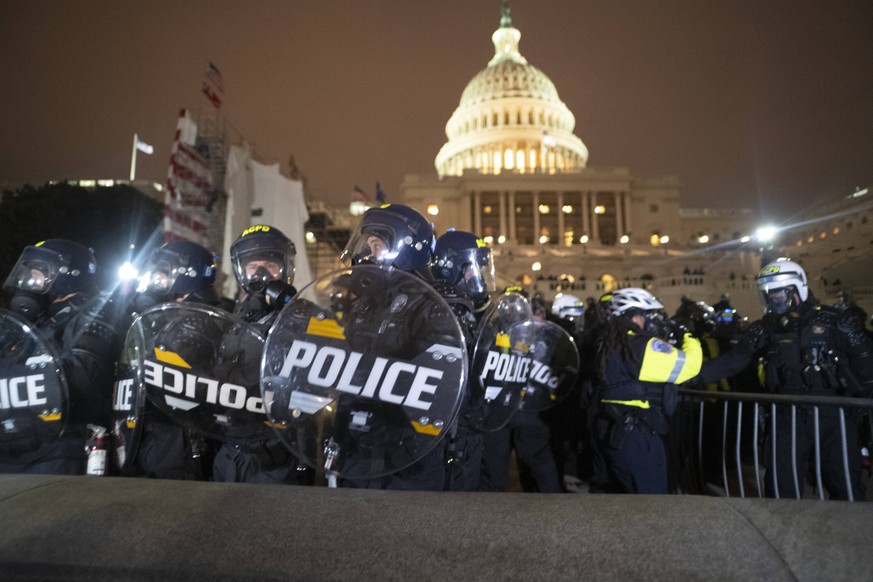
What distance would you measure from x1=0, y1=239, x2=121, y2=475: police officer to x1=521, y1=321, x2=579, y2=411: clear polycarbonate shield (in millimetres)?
2587

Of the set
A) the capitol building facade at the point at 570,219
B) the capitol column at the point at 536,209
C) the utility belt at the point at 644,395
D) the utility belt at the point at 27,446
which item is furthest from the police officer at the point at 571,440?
the capitol column at the point at 536,209

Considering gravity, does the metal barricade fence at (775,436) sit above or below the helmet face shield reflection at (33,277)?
below

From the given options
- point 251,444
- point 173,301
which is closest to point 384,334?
point 251,444

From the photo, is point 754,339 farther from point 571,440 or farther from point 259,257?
point 259,257

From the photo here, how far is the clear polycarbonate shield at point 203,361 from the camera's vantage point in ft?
6.55

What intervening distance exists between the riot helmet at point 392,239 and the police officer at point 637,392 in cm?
143

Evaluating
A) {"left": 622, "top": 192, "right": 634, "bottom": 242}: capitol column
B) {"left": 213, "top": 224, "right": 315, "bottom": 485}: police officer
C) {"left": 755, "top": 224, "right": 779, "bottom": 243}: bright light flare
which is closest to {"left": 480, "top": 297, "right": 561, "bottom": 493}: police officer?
{"left": 213, "top": 224, "right": 315, "bottom": 485}: police officer

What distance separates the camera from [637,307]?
3365 millimetres

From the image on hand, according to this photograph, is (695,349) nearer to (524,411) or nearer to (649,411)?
(649,411)

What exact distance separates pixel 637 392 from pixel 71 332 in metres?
3.08

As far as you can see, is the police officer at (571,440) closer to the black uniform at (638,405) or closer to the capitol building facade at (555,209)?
the black uniform at (638,405)

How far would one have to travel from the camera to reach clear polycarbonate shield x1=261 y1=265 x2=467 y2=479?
5.42 ft

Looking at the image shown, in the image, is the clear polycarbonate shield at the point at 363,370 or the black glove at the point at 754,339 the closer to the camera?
the clear polycarbonate shield at the point at 363,370

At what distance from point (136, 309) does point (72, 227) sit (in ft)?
77.8
